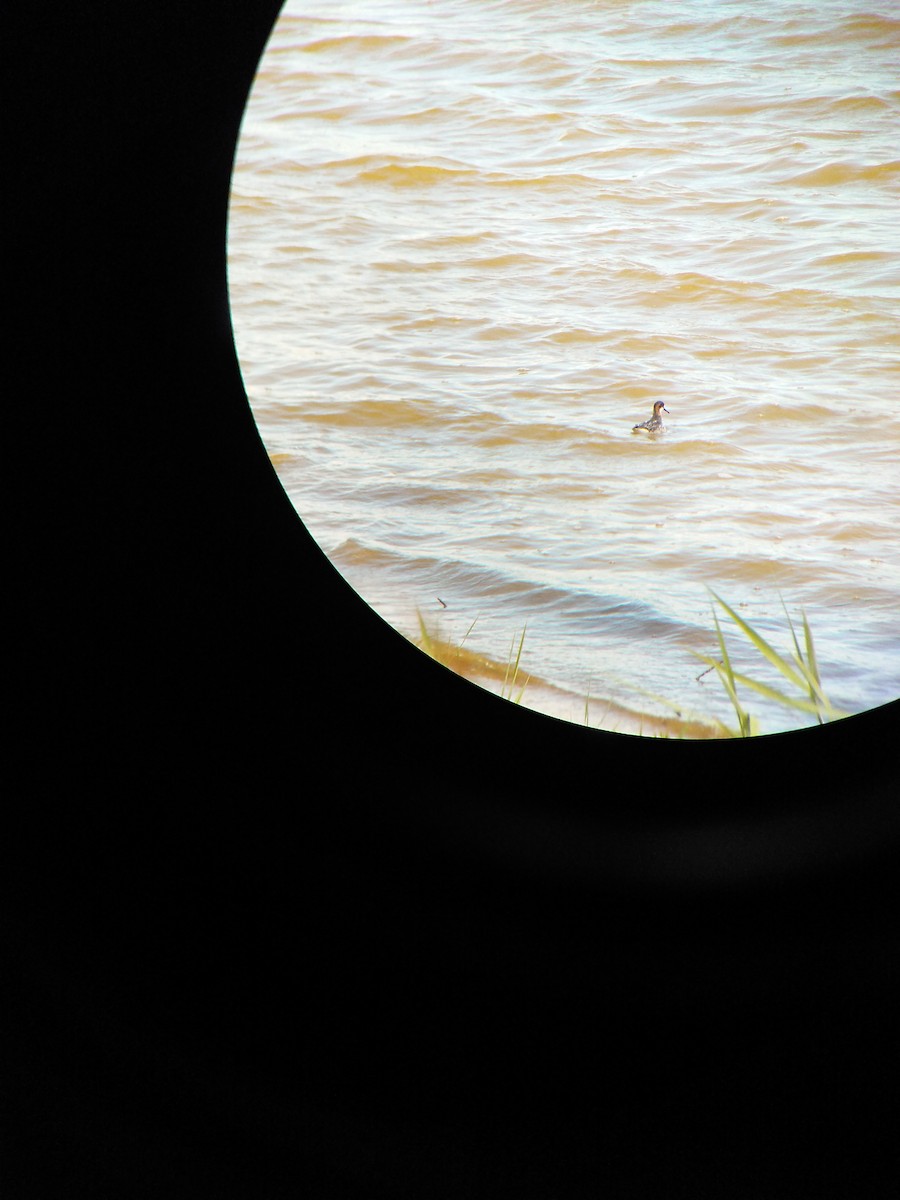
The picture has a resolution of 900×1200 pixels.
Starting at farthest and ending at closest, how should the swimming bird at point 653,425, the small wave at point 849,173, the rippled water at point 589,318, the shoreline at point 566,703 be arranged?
the small wave at point 849,173
the rippled water at point 589,318
the swimming bird at point 653,425
the shoreline at point 566,703

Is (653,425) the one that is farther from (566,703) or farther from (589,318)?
(566,703)

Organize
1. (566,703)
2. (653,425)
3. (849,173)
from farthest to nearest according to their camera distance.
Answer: (849,173) → (653,425) → (566,703)

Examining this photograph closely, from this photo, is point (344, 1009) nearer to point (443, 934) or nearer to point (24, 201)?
point (443, 934)

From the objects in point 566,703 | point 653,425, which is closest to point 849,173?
point 653,425

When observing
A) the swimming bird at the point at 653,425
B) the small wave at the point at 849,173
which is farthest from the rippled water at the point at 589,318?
the swimming bird at the point at 653,425

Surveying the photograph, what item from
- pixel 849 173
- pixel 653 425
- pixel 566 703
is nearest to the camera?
pixel 566 703

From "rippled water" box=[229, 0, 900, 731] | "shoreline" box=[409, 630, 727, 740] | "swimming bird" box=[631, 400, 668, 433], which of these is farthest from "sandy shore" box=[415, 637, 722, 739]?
"swimming bird" box=[631, 400, 668, 433]

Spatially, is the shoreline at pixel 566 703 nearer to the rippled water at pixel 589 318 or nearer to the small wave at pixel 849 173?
the rippled water at pixel 589 318

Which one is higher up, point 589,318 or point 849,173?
point 849,173

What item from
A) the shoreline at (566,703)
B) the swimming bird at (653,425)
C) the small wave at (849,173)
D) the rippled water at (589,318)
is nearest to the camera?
the shoreline at (566,703)

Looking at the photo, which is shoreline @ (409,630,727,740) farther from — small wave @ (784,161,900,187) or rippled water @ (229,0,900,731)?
small wave @ (784,161,900,187)
